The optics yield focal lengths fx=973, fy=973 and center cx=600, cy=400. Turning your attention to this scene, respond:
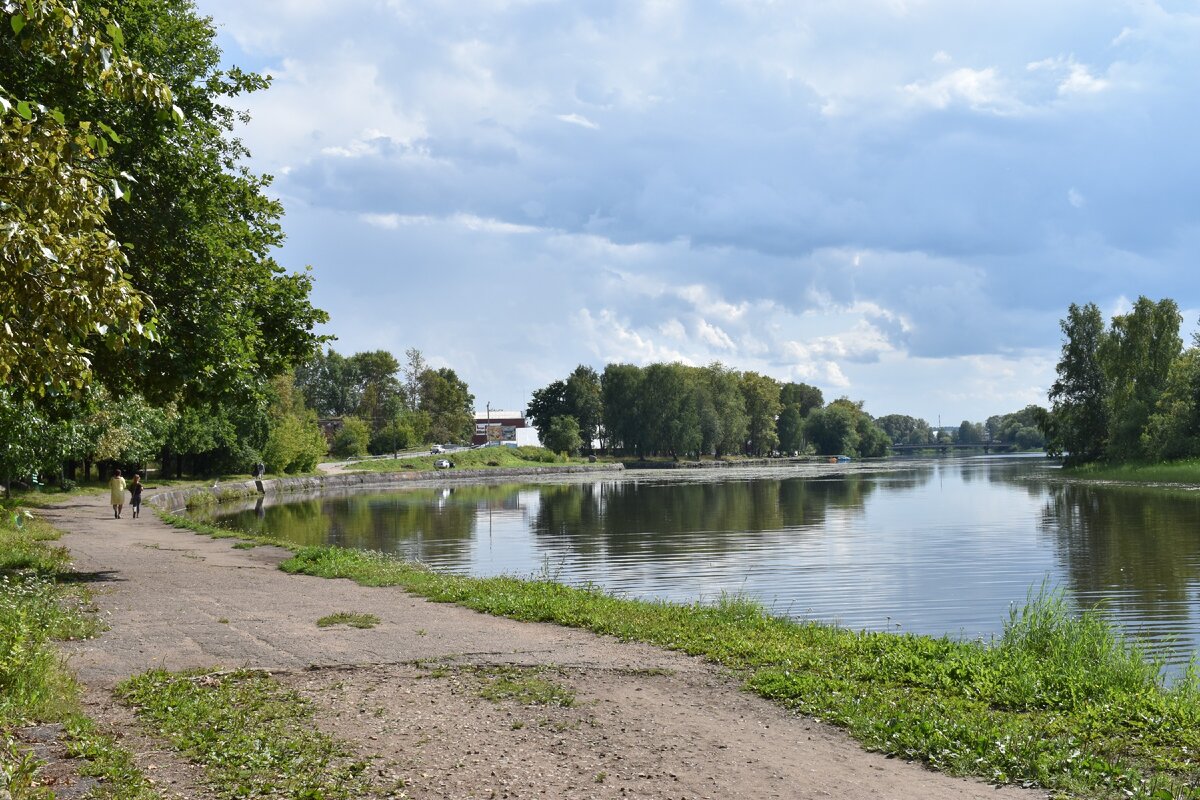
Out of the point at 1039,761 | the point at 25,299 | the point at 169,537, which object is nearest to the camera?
the point at 25,299

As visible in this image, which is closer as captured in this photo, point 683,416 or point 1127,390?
point 1127,390

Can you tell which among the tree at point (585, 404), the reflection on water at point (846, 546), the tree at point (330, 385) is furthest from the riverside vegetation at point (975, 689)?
the tree at point (330, 385)

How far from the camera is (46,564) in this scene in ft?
56.0

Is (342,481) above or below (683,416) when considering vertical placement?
below

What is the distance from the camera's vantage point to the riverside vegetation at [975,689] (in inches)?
280

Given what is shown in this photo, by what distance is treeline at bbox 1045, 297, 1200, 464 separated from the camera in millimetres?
68062

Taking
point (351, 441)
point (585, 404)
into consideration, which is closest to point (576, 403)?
point (585, 404)

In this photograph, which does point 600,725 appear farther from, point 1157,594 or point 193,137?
point 1157,594

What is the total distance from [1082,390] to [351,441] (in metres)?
79.8

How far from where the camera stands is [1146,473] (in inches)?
2618

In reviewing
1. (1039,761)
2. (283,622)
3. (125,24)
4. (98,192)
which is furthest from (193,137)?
(1039,761)

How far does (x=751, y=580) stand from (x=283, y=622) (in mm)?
11910

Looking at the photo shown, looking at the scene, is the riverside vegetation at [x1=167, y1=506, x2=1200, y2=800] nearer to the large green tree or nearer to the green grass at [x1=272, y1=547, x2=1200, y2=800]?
the green grass at [x1=272, y1=547, x2=1200, y2=800]

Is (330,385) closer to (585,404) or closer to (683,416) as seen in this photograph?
(585,404)
